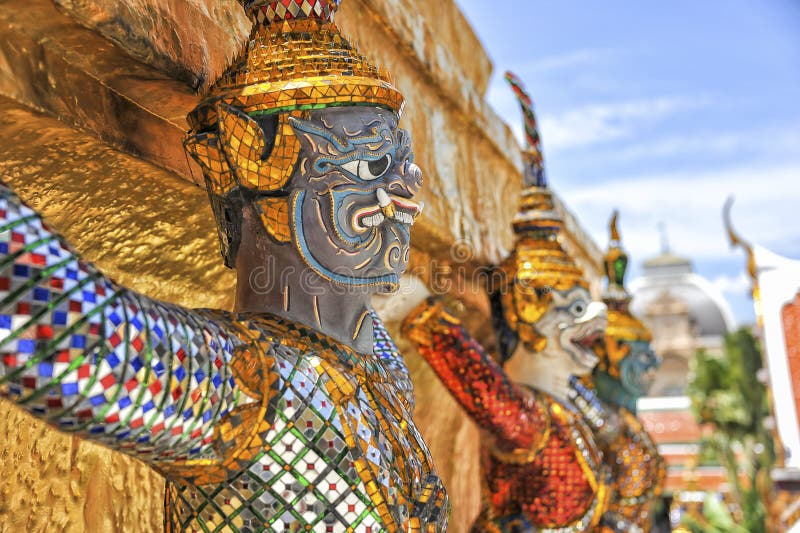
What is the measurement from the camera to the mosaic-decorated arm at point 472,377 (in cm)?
210

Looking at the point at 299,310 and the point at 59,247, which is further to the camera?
the point at 299,310

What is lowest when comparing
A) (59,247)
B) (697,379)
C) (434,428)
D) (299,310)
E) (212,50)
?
(697,379)

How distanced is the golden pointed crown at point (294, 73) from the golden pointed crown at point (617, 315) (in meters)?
1.97

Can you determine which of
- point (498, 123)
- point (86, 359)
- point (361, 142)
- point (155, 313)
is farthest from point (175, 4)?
point (498, 123)

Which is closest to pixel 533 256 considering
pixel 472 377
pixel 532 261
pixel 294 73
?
pixel 532 261

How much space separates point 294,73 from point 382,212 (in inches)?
9.3

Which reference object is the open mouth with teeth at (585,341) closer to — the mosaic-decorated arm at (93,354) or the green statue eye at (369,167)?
the green statue eye at (369,167)

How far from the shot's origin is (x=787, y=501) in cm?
724

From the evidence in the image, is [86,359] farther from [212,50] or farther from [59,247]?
[212,50]

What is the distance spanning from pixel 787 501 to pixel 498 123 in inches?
204

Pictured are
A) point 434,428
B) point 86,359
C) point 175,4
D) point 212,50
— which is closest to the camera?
point 86,359

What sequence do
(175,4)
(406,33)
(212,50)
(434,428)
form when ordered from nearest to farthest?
1. (175,4)
2. (212,50)
3. (406,33)
4. (434,428)

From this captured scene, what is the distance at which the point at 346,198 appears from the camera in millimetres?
1332

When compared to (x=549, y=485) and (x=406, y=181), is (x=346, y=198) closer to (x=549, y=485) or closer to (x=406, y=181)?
(x=406, y=181)
